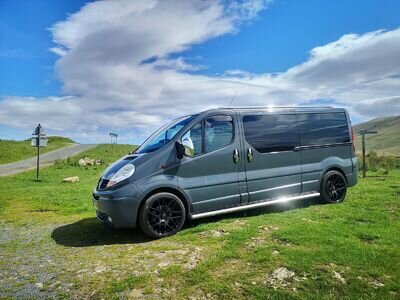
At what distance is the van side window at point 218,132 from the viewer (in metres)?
7.04

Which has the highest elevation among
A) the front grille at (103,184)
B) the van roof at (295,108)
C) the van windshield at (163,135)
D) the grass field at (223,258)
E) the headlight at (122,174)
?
the van roof at (295,108)

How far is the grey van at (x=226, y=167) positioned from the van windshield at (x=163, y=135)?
0.03 metres

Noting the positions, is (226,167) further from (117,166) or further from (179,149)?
(117,166)

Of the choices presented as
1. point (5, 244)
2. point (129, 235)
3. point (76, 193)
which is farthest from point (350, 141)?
point (76, 193)

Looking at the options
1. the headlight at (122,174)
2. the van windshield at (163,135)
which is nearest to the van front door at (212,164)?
the van windshield at (163,135)

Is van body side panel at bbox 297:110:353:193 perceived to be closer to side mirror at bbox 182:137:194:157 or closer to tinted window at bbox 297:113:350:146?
tinted window at bbox 297:113:350:146

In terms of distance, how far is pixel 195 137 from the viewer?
22.7ft

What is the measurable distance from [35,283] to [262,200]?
453 cm

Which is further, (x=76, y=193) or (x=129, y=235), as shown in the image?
(x=76, y=193)

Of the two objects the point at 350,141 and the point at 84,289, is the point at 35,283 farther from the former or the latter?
the point at 350,141

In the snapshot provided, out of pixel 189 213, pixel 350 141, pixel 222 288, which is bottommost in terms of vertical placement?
pixel 222 288

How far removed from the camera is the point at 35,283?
15.1ft

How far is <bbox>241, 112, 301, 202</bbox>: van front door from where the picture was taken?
24.4 ft

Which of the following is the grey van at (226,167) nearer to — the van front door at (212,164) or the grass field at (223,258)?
the van front door at (212,164)
